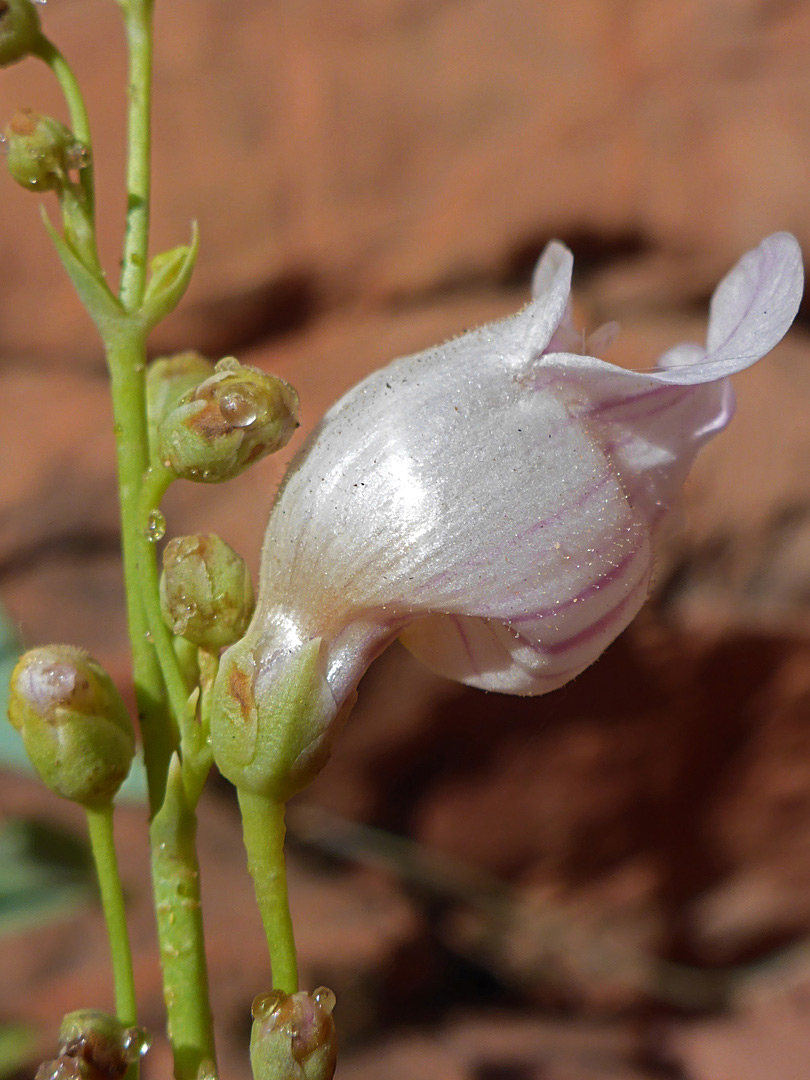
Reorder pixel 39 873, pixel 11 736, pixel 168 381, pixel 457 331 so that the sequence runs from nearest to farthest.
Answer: pixel 168 381 → pixel 11 736 → pixel 39 873 → pixel 457 331

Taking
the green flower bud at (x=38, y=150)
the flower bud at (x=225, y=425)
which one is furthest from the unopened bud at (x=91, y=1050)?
the green flower bud at (x=38, y=150)

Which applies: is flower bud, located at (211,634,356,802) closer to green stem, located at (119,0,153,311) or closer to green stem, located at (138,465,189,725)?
green stem, located at (138,465,189,725)

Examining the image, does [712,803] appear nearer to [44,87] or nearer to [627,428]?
[627,428]

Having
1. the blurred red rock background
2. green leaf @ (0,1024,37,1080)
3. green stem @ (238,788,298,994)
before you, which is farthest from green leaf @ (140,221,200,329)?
the blurred red rock background

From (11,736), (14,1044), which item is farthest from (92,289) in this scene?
(14,1044)

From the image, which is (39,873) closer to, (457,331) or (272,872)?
(272,872)

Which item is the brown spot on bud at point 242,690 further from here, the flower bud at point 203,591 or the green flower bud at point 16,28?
the green flower bud at point 16,28

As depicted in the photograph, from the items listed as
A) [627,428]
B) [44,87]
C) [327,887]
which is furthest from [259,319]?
[627,428]
